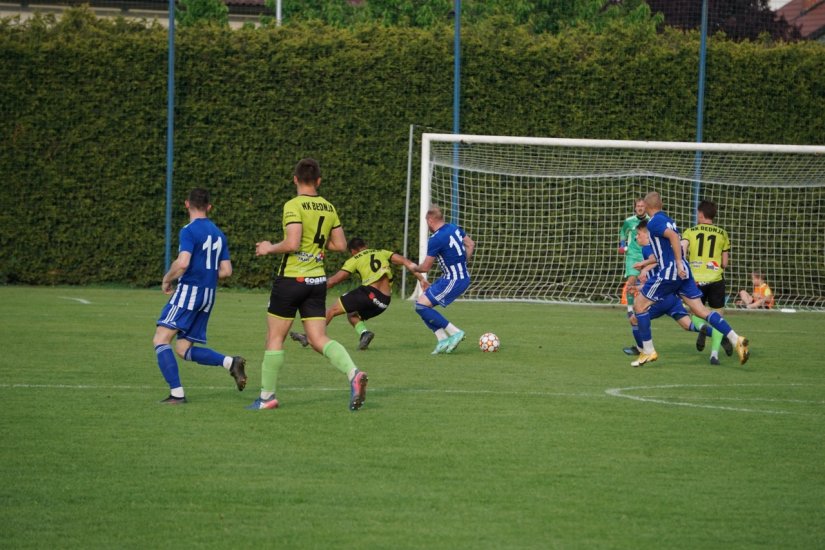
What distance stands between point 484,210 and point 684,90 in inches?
196

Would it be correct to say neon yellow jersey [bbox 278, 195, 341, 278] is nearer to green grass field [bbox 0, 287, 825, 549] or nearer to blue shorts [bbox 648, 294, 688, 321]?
green grass field [bbox 0, 287, 825, 549]

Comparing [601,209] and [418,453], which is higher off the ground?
[601,209]

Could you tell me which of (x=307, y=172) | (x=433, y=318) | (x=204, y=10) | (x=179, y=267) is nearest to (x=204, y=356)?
Result: (x=179, y=267)

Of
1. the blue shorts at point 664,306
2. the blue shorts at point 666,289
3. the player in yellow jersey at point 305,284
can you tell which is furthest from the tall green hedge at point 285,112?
the player in yellow jersey at point 305,284

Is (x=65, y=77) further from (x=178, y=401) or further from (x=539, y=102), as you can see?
(x=178, y=401)

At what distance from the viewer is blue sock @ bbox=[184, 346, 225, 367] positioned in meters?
9.94

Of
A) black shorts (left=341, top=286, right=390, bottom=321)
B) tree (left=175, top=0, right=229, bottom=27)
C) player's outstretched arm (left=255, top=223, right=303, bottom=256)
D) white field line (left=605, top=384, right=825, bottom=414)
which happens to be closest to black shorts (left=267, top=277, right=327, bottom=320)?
player's outstretched arm (left=255, top=223, right=303, bottom=256)

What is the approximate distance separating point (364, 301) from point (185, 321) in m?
5.01

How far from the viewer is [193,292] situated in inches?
380

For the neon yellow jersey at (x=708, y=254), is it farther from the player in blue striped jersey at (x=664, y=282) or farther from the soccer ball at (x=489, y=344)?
the soccer ball at (x=489, y=344)

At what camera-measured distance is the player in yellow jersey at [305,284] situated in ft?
29.6

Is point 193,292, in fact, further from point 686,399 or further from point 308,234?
point 686,399

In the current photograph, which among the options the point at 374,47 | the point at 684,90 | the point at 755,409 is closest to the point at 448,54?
the point at 374,47

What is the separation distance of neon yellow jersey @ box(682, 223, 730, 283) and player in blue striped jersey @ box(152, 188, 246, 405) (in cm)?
703
